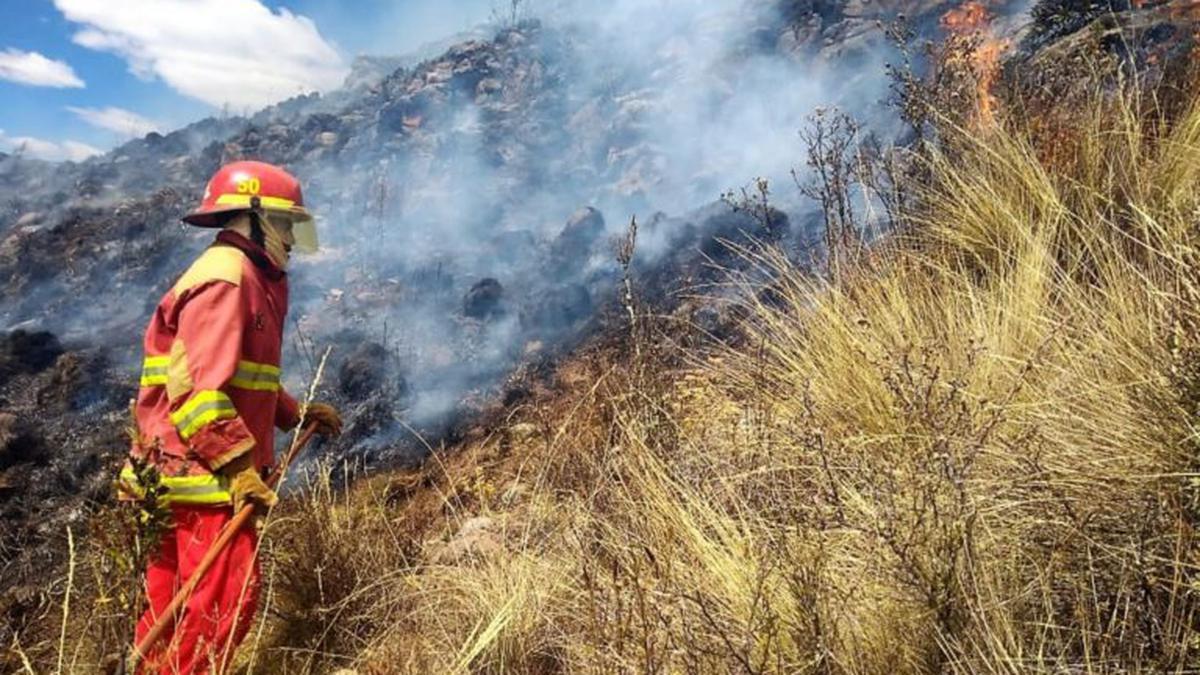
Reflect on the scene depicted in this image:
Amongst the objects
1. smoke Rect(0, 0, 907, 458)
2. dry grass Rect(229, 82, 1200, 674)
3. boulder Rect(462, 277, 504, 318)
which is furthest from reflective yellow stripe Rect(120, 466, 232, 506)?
boulder Rect(462, 277, 504, 318)

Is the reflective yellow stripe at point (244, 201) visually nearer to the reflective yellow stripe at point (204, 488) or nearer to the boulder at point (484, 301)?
the reflective yellow stripe at point (204, 488)

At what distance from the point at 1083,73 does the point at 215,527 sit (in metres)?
4.49

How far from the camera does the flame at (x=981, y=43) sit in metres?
3.82

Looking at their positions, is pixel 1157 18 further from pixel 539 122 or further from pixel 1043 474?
pixel 539 122

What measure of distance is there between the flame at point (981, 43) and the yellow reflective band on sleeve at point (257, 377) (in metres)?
3.19

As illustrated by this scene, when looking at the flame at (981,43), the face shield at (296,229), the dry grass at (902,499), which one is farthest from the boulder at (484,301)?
the face shield at (296,229)

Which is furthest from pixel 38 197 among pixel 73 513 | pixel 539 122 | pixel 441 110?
pixel 73 513

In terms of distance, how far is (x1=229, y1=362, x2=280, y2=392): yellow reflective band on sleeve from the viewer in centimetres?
221

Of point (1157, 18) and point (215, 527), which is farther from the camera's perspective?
point (1157, 18)

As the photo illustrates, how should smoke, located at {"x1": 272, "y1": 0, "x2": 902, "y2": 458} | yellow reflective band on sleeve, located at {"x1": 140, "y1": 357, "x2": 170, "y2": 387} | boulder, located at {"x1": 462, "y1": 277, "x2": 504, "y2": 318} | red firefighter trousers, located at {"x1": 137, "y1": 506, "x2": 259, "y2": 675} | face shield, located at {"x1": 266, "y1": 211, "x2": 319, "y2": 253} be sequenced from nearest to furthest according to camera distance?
red firefighter trousers, located at {"x1": 137, "y1": 506, "x2": 259, "y2": 675}, yellow reflective band on sleeve, located at {"x1": 140, "y1": 357, "x2": 170, "y2": 387}, face shield, located at {"x1": 266, "y1": 211, "x2": 319, "y2": 253}, smoke, located at {"x1": 272, "y1": 0, "x2": 902, "y2": 458}, boulder, located at {"x1": 462, "y1": 277, "x2": 504, "y2": 318}

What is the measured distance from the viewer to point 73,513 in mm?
6410

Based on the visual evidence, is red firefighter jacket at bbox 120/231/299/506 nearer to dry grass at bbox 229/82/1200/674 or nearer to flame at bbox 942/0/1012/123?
dry grass at bbox 229/82/1200/674

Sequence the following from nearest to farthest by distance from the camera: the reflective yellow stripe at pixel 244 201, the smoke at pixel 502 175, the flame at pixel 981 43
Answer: the reflective yellow stripe at pixel 244 201, the flame at pixel 981 43, the smoke at pixel 502 175

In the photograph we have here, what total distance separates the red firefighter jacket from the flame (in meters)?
3.17
